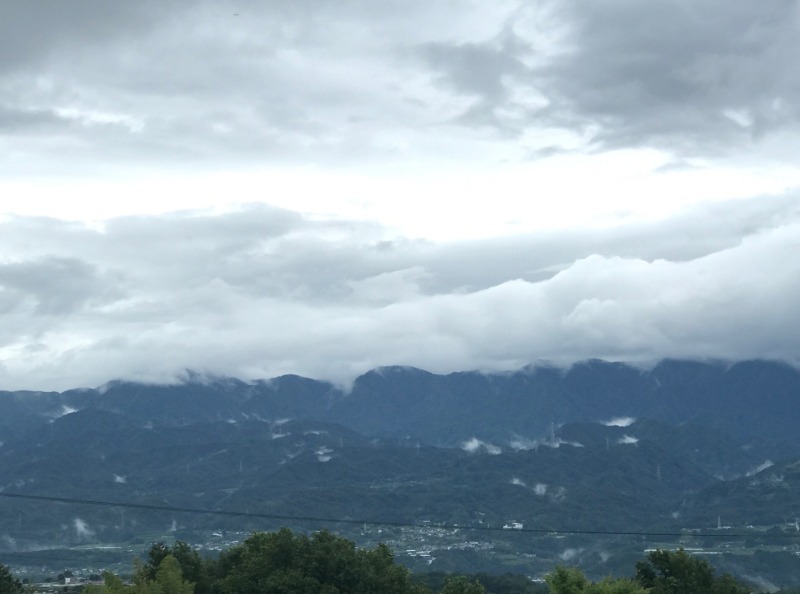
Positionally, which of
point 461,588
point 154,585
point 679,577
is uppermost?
point 154,585

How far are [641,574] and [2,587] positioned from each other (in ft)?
138

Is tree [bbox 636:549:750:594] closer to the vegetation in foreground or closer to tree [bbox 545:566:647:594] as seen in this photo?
the vegetation in foreground

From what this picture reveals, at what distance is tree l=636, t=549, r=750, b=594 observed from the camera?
255 feet

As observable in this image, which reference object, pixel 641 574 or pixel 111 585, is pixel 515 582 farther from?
pixel 111 585

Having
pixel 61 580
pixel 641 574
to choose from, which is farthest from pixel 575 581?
pixel 61 580

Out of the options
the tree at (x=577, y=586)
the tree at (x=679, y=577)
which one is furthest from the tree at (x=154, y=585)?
the tree at (x=679, y=577)

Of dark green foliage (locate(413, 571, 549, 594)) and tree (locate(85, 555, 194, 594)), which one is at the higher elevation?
tree (locate(85, 555, 194, 594))

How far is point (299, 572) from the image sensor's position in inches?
3066

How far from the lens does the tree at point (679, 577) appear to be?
7788 centimetres

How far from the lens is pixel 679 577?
7862 centimetres

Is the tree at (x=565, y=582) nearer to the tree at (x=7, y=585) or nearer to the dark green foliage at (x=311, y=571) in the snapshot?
the dark green foliage at (x=311, y=571)

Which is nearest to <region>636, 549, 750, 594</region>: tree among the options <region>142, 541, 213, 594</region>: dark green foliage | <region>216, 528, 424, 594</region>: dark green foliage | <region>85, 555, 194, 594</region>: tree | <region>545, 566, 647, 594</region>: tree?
<region>545, 566, 647, 594</region>: tree

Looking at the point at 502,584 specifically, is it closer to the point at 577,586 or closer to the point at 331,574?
the point at 331,574

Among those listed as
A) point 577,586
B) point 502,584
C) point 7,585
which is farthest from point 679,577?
point 502,584
